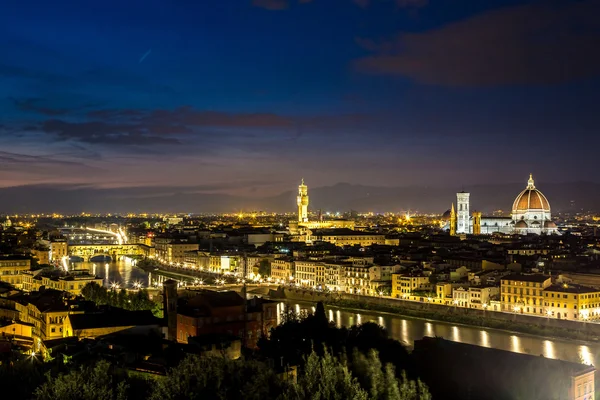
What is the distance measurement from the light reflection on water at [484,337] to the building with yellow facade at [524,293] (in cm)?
174

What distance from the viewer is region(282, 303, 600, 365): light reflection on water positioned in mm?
13141

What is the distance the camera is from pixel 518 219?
145 ft

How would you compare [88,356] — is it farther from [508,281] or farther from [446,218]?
[446,218]

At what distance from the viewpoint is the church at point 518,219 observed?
42688mm

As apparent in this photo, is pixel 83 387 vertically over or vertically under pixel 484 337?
over

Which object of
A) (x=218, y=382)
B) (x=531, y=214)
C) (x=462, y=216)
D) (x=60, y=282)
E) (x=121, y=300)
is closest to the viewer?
(x=218, y=382)

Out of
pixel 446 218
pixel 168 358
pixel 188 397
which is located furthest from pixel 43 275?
pixel 446 218

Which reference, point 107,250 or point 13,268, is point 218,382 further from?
point 107,250

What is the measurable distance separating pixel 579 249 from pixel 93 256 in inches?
944

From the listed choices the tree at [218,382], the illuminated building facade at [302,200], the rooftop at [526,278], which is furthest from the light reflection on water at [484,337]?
the illuminated building facade at [302,200]

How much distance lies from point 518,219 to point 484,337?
102ft

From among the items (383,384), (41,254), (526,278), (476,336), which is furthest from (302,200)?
(383,384)

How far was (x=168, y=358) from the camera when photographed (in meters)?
8.48

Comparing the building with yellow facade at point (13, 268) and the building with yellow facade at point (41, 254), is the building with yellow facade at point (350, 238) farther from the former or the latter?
the building with yellow facade at point (13, 268)
